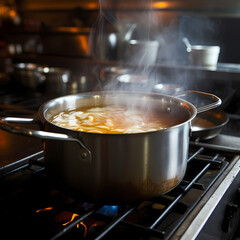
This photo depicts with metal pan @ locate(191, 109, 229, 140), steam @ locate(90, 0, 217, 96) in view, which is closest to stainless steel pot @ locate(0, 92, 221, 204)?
metal pan @ locate(191, 109, 229, 140)

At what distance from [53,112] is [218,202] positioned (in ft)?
2.07

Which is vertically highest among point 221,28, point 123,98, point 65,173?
point 221,28

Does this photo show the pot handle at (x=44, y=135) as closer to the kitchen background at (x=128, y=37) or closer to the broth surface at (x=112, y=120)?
the broth surface at (x=112, y=120)

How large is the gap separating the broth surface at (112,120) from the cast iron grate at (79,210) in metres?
0.17

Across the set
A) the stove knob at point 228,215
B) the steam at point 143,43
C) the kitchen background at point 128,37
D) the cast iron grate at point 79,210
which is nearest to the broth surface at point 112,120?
the cast iron grate at point 79,210

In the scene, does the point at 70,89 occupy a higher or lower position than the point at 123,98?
lower

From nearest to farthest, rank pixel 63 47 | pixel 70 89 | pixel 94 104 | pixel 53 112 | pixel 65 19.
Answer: pixel 53 112, pixel 94 104, pixel 70 89, pixel 63 47, pixel 65 19

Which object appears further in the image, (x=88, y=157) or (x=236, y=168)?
(x=236, y=168)

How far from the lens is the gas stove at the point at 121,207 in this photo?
0.78 m

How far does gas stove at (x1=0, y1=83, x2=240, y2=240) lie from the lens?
2.56ft

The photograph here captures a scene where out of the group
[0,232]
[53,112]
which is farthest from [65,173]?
[53,112]

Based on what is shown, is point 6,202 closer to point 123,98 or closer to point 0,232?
point 0,232

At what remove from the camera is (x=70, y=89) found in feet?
8.27

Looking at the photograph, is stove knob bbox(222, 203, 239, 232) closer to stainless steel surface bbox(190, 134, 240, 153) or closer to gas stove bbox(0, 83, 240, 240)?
gas stove bbox(0, 83, 240, 240)
